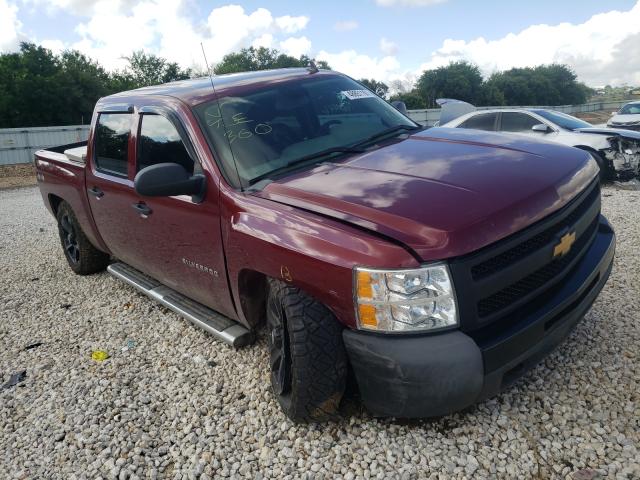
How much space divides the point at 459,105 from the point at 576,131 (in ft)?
12.4

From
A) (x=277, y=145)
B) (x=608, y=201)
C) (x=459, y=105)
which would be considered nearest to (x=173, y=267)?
(x=277, y=145)

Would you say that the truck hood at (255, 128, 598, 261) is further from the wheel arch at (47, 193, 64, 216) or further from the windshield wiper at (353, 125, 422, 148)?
the wheel arch at (47, 193, 64, 216)

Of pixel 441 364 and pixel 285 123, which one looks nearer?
pixel 441 364

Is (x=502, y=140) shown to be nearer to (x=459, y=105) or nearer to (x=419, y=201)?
(x=419, y=201)

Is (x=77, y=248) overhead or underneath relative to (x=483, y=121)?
underneath

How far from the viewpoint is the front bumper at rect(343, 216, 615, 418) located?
2.08 metres

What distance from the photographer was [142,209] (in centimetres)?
365

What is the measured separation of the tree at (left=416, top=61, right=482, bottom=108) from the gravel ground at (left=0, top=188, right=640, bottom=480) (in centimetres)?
5120

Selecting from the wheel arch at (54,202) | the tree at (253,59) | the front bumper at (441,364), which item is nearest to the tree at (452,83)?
the tree at (253,59)

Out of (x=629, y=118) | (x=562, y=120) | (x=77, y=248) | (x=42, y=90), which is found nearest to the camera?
(x=77, y=248)

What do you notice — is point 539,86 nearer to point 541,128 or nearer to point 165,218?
point 541,128

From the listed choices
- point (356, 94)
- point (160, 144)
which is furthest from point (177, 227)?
point (356, 94)

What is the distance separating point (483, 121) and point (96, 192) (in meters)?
8.16

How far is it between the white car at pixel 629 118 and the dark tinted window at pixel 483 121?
30.0ft
